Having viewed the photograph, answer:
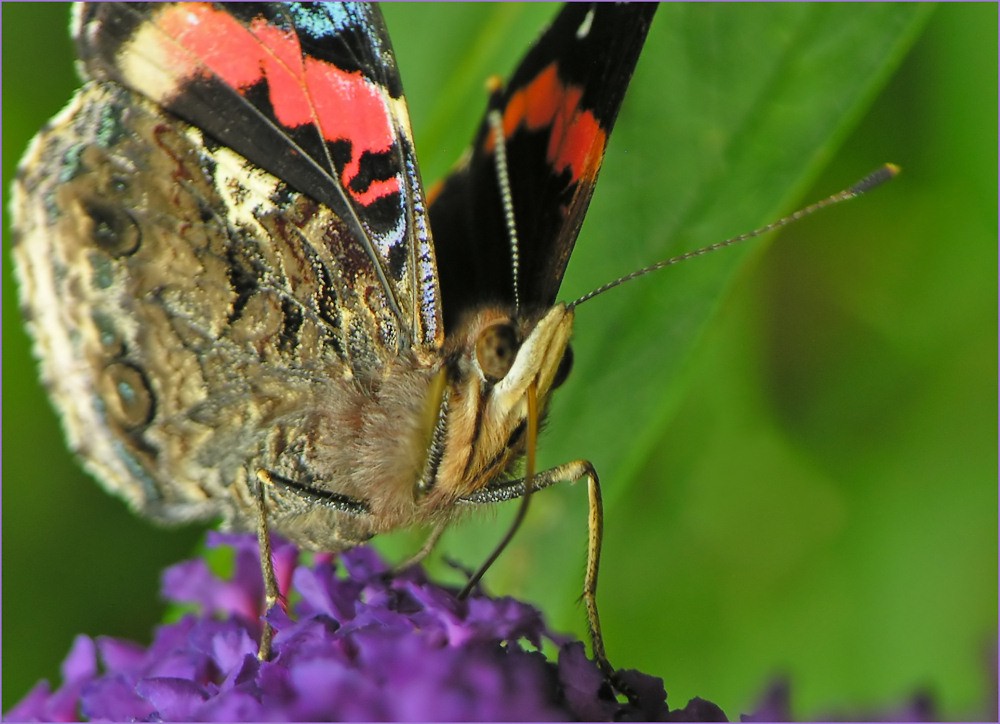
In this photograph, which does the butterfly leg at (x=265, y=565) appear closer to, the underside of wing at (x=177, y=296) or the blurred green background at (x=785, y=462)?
the underside of wing at (x=177, y=296)

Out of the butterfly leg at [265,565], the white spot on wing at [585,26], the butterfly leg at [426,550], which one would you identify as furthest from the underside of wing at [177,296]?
the white spot on wing at [585,26]

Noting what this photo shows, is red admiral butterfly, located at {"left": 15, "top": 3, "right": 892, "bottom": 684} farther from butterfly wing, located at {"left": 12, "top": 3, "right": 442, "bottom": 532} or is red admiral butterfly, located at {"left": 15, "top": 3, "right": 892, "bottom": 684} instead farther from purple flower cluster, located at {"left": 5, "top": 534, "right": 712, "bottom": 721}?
purple flower cluster, located at {"left": 5, "top": 534, "right": 712, "bottom": 721}

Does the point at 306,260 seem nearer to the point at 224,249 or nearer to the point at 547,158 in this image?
the point at 224,249

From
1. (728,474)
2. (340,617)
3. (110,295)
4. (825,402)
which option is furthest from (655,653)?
(110,295)

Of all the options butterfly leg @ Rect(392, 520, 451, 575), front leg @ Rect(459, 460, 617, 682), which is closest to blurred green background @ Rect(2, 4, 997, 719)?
butterfly leg @ Rect(392, 520, 451, 575)

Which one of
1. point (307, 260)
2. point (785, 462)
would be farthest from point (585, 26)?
point (785, 462)

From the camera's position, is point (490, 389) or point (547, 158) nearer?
point (490, 389)

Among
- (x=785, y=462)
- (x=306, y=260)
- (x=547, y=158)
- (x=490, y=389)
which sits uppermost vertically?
(x=547, y=158)
